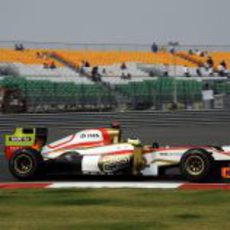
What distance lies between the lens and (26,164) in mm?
11078

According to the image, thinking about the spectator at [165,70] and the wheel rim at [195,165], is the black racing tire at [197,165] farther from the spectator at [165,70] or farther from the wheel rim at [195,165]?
the spectator at [165,70]

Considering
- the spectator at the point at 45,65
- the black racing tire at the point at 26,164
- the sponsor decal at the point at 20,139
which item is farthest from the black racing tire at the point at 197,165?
the spectator at the point at 45,65

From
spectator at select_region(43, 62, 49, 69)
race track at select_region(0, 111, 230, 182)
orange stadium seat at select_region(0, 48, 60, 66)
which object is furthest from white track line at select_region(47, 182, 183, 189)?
spectator at select_region(43, 62, 49, 69)

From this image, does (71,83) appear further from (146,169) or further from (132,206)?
(132,206)

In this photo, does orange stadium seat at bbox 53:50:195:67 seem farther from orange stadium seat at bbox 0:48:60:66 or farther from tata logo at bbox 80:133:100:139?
tata logo at bbox 80:133:100:139

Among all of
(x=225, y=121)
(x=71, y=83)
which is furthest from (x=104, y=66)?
(x=225, y=121)

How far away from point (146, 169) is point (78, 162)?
103 centimetres

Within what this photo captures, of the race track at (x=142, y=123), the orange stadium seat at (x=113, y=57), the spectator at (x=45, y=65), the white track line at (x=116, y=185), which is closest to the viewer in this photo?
the white track line at (x=116, y=185)

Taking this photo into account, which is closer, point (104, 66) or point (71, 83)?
point (71, 83)

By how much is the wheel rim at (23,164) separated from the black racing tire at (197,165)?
2355 mm

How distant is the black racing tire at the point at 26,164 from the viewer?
11.0 m

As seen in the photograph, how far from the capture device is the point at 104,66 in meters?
29.8

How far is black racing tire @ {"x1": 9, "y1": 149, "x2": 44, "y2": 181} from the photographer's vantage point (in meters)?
11.0

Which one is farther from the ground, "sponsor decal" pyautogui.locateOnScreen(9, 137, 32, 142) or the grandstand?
the grandstand
